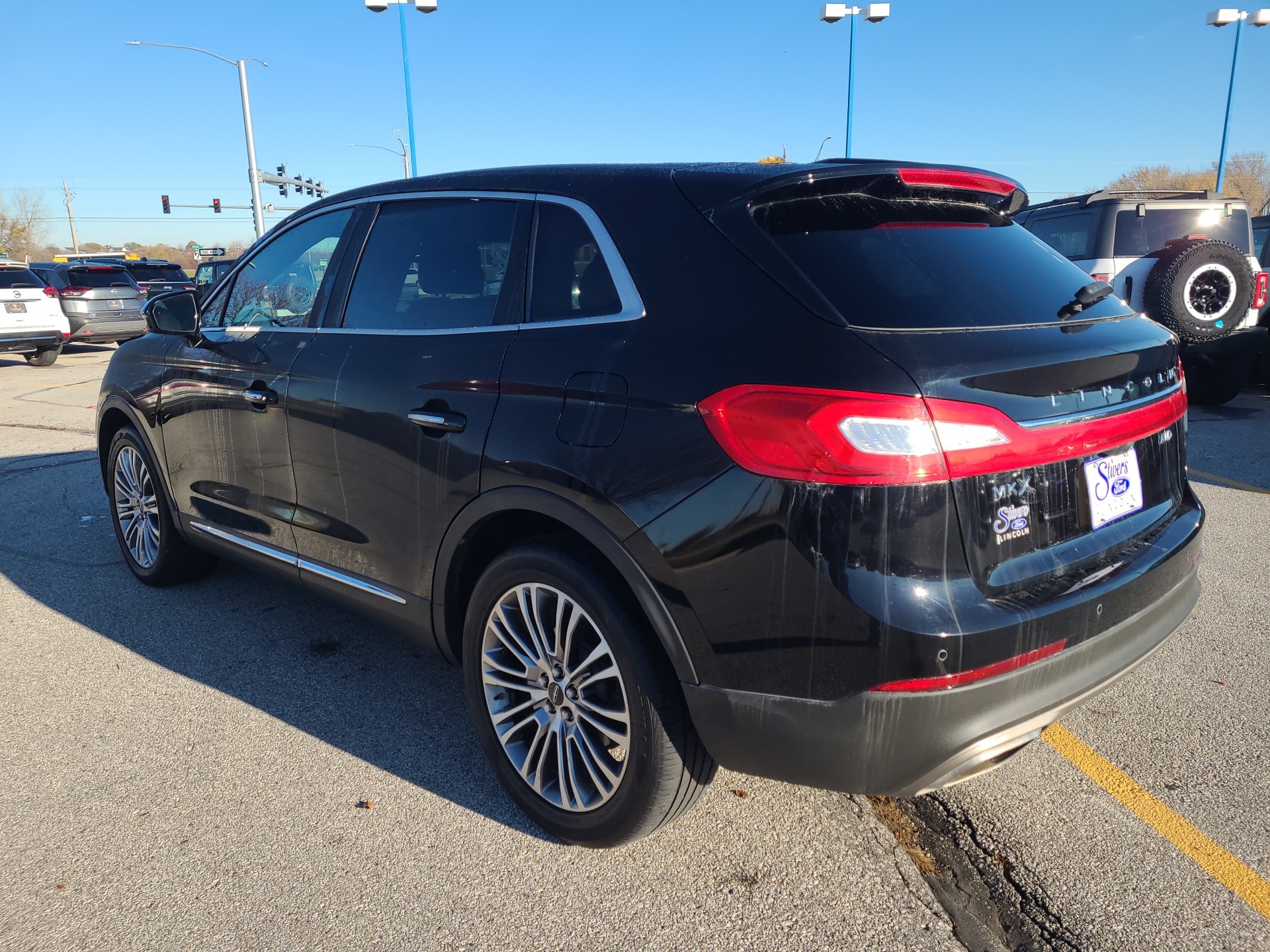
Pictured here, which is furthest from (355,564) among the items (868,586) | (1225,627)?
(1225,627)

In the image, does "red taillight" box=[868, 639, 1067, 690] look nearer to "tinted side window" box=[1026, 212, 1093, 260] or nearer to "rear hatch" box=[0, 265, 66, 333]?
"tinted side window" box=[1026, 212, 1093, 260]

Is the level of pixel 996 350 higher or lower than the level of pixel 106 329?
higher

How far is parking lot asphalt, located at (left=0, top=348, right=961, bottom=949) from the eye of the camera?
2.28 metres

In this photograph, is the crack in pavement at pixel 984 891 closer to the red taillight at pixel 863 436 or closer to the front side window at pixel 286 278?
the red taillight at pixel 863 436

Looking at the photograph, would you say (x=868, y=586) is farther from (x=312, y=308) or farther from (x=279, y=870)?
(x=312, y=308)

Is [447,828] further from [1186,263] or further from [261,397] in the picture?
[1186,263]

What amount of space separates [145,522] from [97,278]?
607 inches

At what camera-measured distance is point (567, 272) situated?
2.58 metres

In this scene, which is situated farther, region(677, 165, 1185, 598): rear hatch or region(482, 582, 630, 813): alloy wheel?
region(482, 582, 630, 813): alloy wheel

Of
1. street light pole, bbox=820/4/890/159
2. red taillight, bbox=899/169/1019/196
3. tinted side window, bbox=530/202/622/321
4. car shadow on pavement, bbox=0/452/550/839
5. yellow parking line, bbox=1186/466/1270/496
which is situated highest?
street light pole, bbox=820/4/890/159

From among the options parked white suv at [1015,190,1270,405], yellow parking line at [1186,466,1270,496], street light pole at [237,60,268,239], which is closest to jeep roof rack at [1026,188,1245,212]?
parked white suv at [1015,190,1270,405]

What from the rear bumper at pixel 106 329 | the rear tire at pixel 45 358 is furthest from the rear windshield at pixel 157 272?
the rear tire at pixel 45 358

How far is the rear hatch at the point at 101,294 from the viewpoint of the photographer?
1691cm

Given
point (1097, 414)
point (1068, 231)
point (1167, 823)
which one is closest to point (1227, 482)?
point (1068, 231)
